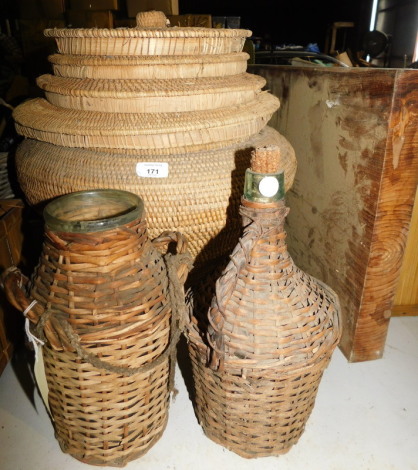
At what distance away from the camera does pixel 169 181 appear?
98 cm

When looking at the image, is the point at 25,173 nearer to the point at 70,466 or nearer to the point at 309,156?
the point at 70,466

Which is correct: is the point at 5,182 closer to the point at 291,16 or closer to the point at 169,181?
the point at 169,181

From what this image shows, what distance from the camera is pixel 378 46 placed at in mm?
3289

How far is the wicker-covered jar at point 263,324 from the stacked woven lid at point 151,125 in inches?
10.7

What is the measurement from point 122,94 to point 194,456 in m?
0.88

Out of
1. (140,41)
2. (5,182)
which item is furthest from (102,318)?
(5,182)

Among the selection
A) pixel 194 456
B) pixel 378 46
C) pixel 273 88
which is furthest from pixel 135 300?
pixel 378 46

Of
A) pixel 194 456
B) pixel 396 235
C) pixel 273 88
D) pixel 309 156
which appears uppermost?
pixel 273 88

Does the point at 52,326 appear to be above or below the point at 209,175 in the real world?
below

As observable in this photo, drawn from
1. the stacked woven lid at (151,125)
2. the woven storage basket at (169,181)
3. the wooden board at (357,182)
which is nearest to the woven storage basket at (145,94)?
the stacked woven lid at (151,125)

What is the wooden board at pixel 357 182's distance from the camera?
3.32ft

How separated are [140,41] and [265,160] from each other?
1.60 feet

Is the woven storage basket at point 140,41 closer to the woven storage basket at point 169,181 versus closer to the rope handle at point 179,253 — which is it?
the woven storage basket at point 169,181

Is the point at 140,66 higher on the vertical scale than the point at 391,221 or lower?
higher
